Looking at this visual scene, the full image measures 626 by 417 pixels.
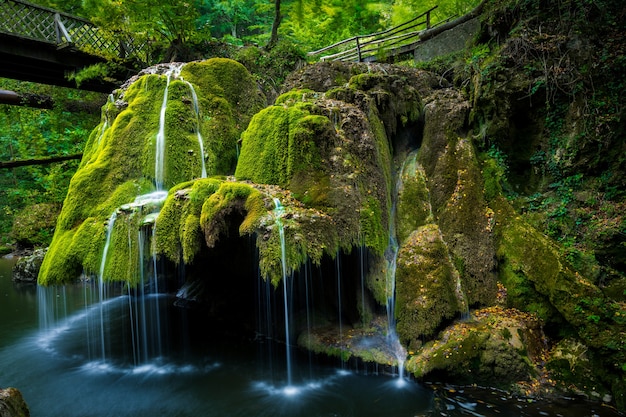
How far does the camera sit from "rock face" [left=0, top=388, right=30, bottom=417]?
3299mm

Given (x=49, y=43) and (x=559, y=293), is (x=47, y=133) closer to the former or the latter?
(x=49, y=43)

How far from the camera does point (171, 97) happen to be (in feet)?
27.0

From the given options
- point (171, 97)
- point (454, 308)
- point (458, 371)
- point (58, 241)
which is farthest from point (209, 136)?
point (458, 371)

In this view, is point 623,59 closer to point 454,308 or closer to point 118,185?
point 454,308

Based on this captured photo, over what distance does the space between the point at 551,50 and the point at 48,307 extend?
14.7 m

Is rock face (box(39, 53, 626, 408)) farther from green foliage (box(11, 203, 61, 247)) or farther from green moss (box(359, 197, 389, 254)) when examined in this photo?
green foliage (box(11, 203, 61, 247))

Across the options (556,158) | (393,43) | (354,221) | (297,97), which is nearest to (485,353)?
(354,221)

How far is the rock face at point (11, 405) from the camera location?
3.30 metres

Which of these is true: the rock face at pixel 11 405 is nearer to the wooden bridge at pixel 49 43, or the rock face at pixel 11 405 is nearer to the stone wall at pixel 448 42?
the wooden bridge at pixel 49 43

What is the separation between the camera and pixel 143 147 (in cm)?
751

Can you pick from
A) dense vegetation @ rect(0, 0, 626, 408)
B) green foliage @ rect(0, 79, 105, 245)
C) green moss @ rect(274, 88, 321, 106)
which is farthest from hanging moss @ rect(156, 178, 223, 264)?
green foliage @ rect(0, 79, 105, 245)

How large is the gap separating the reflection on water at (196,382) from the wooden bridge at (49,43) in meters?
8.98

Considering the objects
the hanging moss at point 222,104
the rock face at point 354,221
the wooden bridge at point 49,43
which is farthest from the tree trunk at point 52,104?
the rock face at point 354,221

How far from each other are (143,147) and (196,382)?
474cm
